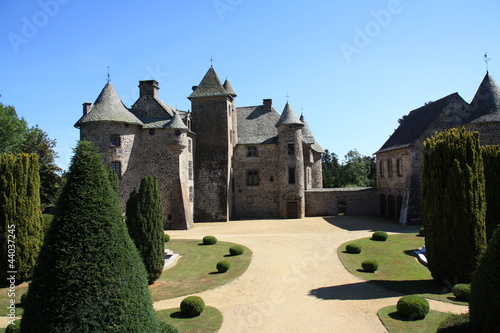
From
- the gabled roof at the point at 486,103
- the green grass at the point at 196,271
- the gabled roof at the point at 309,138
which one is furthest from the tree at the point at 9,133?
the gabled roof at the point at 486,103

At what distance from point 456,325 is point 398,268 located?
9.25 m

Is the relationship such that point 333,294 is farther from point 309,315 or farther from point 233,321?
point 233,321

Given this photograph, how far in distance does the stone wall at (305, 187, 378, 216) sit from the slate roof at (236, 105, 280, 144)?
7937 millimetres

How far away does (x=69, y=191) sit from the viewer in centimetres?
715

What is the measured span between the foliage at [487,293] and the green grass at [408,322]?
8.24ft

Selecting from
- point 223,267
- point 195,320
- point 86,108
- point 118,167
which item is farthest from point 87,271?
point 86,108

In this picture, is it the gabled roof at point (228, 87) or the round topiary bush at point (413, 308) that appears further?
the gabled roof at point (228, 87)

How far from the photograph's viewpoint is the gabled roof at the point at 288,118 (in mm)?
38469

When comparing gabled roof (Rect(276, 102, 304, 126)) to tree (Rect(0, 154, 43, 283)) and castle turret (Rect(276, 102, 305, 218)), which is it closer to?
castle turret (Rect(276, 102, 305, 218))

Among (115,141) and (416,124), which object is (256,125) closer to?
(115,141)

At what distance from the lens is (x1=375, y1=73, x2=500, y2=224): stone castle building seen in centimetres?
2858

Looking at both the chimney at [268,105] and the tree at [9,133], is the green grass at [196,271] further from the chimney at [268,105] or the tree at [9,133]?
the tree at [9,133]

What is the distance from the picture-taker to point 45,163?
124 feet

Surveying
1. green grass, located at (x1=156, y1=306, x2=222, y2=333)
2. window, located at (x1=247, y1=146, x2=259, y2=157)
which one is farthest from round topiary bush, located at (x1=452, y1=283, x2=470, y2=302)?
window, located at (x1=247, y1=146, x2=259, y2=157)
